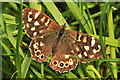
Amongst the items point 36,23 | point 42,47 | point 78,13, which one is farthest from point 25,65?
point 78,13

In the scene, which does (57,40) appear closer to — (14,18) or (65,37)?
(65,37)

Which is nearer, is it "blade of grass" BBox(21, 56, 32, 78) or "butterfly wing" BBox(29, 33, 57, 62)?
"blade of grass" BBox(21, 56, 32, 78)

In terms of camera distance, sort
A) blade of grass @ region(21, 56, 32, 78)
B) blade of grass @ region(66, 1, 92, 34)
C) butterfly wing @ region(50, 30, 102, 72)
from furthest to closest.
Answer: blade of grass @ region(66, 1, 92, 34) < butterfly wing @ region(50, 30, 102, 72) < blade of grass @ region(21, 56, 32, 78)

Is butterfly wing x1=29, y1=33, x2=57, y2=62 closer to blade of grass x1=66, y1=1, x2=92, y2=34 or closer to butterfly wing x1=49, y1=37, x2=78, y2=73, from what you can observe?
butterfly wing x1=49, y1=37, x2=78, y2=73

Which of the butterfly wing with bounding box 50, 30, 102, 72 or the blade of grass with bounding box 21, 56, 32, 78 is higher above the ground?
the butterfly wing with bounding box 50, 30, 102, 72

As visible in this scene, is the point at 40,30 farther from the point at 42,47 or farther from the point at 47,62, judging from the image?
the point at 47,62

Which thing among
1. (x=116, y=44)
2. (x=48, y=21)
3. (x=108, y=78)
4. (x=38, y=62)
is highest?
(x=48, y=21)

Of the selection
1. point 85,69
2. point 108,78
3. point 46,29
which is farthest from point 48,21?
point 108,78

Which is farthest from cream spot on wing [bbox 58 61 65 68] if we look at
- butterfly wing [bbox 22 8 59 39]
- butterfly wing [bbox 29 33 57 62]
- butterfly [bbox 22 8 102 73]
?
butterfly wing [bbox 22 8 59 39]
